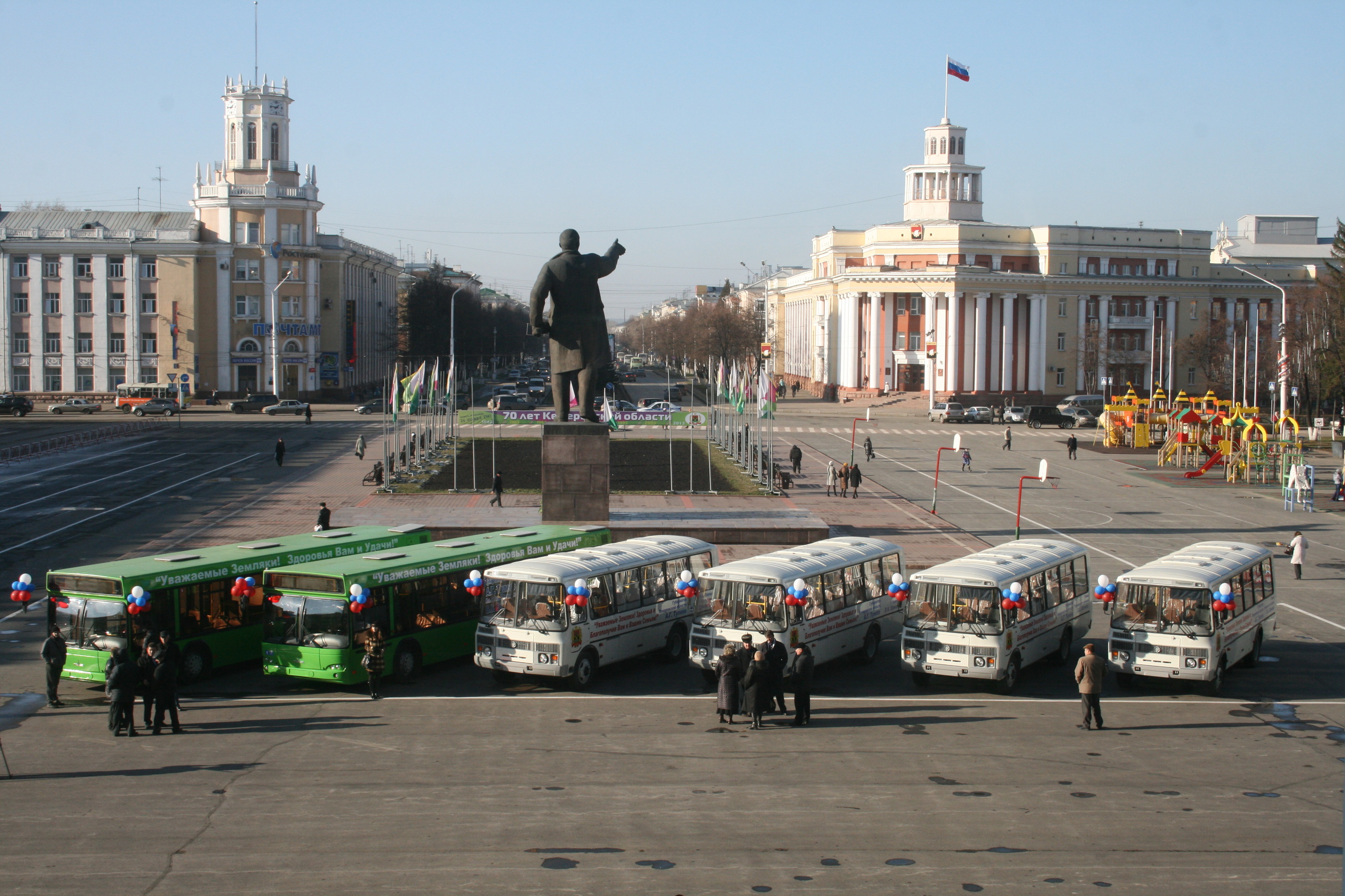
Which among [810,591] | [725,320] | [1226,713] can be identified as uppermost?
[725,320]

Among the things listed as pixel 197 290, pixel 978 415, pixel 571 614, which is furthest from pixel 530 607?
pixel 197 290

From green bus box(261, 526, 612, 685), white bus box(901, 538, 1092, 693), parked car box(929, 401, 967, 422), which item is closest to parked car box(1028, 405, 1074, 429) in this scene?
parked car box(929, 401, 967, 422)

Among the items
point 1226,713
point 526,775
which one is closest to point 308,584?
point 526,775

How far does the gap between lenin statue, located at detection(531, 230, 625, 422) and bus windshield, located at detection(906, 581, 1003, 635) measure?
15.5 metres

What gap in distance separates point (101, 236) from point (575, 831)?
338ft

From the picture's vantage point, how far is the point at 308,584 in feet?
65.0

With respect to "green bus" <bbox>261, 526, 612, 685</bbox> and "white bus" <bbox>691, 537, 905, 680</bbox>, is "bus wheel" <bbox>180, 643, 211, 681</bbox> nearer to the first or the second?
"green bus" <bbox>261, 526, 612, 685</bbox>

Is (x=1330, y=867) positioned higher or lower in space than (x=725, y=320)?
lower

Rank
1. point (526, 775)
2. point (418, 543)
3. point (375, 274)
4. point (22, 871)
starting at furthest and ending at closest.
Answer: point (375, 274)
point (418, 543)
point (526, 775)
point (22, 871)

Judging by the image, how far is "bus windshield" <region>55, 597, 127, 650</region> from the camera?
19.4 m

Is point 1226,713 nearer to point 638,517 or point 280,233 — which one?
point 638,517

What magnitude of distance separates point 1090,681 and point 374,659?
1088 centimetres

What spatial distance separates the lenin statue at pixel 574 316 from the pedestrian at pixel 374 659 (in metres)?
14.5

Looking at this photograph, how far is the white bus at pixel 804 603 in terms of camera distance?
19859mm
